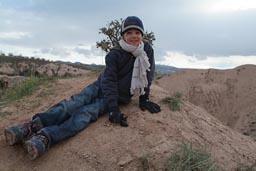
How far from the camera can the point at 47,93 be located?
5.53 metres

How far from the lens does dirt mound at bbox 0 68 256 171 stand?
3318 mm

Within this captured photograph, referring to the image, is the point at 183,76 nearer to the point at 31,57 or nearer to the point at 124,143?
the point at 124,143

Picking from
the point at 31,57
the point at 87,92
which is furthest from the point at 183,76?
the point at 31,57

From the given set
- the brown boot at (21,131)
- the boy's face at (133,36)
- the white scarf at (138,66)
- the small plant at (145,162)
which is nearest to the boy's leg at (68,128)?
the brown boot at (21,131)

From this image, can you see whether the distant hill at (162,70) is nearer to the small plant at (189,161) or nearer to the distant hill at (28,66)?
the small plant at (189,161)

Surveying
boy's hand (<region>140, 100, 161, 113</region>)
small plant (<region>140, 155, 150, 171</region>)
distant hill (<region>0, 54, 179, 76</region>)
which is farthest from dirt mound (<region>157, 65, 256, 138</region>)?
distant hill (<region>0, 54, 179, 76</region>)

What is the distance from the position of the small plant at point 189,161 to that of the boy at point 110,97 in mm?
757

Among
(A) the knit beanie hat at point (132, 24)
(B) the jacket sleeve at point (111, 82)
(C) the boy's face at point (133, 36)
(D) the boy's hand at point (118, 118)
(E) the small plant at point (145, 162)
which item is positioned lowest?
(E) the small plant at point (145, 162)

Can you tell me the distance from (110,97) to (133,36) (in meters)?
0.68

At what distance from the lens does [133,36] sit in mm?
3801

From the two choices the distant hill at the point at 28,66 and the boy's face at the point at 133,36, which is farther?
the distant hill at the point at 28,66

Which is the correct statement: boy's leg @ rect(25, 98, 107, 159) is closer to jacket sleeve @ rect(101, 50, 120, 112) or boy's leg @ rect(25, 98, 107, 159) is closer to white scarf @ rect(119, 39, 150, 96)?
jacket sleeve @ rect(101, 50, 120, 112)

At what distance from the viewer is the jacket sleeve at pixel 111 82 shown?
3.69 m

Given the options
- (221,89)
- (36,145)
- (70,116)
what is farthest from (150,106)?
(221,89)
